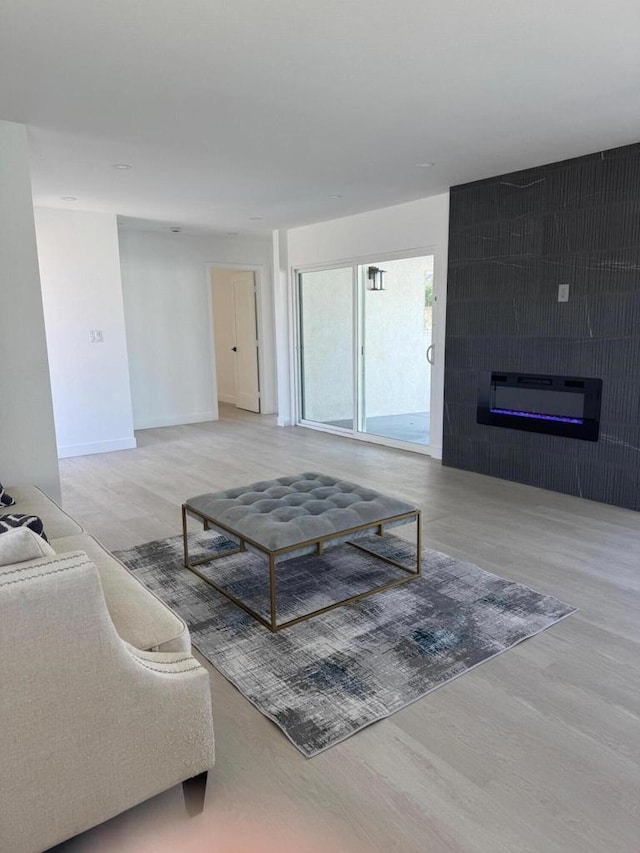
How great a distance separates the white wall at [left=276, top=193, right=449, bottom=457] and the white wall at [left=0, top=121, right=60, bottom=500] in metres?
3.41

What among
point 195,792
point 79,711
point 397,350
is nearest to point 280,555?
point 195,792

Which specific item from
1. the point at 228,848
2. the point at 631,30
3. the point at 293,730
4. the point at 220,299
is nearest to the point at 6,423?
the point at 293,730

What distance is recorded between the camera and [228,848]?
4.78 ft

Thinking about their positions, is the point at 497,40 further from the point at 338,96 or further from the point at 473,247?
the point at 473,247

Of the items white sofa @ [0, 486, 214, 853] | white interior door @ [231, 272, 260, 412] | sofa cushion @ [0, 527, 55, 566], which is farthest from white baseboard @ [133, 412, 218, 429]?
sofa cushion @ [0, 527, 55, 566]

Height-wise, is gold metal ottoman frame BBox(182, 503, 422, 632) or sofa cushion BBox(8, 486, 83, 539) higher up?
sofa cushion BBox(8, 486, 83, 539)

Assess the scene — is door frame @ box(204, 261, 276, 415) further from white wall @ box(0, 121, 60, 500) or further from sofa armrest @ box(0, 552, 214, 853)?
sofa armrest @ box(0, 552, 214, 853)

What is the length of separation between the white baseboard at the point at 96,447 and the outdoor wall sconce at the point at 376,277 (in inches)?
124

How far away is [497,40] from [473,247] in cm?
257

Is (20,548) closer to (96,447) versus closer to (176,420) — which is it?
(96,447)

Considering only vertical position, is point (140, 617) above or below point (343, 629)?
above

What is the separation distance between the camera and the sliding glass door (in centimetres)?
591

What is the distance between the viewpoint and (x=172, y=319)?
7.50 meters

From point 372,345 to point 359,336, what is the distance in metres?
0.18
